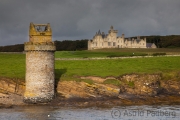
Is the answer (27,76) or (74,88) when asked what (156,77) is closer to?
(74,88)

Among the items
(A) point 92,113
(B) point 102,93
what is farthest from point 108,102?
(A) point 92,113

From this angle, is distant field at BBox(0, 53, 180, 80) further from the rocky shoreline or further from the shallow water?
the shallow water

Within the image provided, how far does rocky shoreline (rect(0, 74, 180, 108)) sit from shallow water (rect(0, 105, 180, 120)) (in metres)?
2.42

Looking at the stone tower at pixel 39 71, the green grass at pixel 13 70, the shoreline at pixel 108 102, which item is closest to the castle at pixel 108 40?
the green grass at pixel 13 70

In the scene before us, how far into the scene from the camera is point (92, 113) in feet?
139

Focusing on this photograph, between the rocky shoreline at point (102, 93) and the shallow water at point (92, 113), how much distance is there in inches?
95.4

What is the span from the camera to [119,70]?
58719mm

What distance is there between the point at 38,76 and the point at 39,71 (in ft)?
1.75

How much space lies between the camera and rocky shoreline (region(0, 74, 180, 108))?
4853cm

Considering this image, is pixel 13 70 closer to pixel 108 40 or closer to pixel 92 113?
pixel 92 113

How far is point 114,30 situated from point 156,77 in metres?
79.7

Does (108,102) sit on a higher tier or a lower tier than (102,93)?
lower

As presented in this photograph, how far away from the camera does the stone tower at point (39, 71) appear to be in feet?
157

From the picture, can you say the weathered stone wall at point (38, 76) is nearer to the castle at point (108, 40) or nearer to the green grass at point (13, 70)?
the green grass at point (13, 70)
